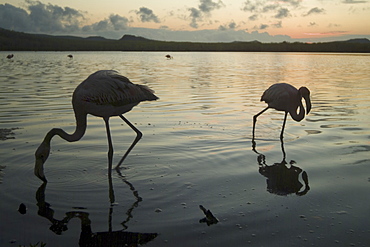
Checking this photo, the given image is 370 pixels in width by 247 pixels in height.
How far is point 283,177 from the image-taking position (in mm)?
6895

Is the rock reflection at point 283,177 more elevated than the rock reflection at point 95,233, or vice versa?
the rock reflection at point 95,233

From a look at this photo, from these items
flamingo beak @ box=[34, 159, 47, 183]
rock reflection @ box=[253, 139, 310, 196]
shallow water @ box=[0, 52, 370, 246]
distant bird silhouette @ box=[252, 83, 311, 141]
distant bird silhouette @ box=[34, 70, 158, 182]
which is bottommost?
rock reflection @ box=[253, 139, 310, 196]

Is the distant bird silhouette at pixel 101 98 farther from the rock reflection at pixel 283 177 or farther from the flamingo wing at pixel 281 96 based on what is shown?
the flamingo wing at pixel 281 96

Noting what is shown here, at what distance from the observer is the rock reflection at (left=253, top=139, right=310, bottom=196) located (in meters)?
6.21

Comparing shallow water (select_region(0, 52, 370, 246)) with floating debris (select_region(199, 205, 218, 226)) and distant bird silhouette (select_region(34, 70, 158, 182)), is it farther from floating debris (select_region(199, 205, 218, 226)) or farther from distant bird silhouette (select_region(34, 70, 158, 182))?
distant bird silhouette (select_region(34, 70, 158, 182))

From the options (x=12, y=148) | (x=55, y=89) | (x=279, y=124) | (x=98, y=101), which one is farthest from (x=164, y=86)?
(x=98, y=101)

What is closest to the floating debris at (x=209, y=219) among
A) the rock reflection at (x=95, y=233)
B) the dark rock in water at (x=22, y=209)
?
the rock reflection at (x=95, y=233)

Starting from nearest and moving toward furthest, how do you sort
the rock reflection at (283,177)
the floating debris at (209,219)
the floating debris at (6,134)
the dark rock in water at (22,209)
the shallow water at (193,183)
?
the shallow water at (193,183)
the floating debris at (209,219)
the dark rock in water at (22,209)
the rock reflection at (283,177)
the floating debris at (6,134)

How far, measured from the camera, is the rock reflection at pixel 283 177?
6211 mm

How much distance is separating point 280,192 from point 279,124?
219 inches

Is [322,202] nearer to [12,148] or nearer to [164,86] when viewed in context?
[12,148]

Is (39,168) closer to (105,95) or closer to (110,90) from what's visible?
(105,95)

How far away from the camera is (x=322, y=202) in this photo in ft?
18.6

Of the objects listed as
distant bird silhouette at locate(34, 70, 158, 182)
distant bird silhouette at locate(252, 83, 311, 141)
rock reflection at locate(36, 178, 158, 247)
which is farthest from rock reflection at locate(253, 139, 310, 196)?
distant bird silhouette at locate(34, 70, 158, 182)
